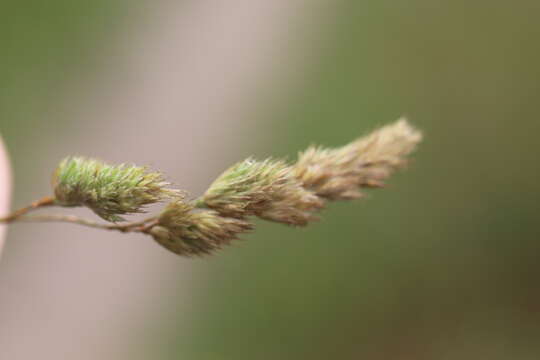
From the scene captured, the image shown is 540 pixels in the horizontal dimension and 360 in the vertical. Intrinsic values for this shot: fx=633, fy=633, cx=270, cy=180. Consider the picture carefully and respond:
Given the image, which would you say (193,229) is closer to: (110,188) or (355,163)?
(110,188)

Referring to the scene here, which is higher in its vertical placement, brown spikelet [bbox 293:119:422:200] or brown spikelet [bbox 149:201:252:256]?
brown spikelet [bbox 293:119:422:200]

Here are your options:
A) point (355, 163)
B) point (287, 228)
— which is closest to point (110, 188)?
point (355, 163)

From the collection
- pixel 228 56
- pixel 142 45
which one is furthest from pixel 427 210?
pixel 142 45

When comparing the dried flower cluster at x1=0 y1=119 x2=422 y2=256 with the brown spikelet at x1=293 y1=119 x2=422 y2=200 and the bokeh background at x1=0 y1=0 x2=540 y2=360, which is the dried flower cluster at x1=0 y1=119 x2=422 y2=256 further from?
the bokeh background at x1=0 y1=0 x2=540 y2=360

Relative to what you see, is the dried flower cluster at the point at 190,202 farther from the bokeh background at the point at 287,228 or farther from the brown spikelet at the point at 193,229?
the bokeh background at the point at 287,228

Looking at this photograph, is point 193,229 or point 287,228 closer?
point 193,229

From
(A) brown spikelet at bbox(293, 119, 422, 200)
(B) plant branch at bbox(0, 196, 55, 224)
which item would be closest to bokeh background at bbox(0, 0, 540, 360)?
(A) brown spikelet at bbox(293, 119, 422, 200)

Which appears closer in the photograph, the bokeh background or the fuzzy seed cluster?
the fuzzy seed cluster
